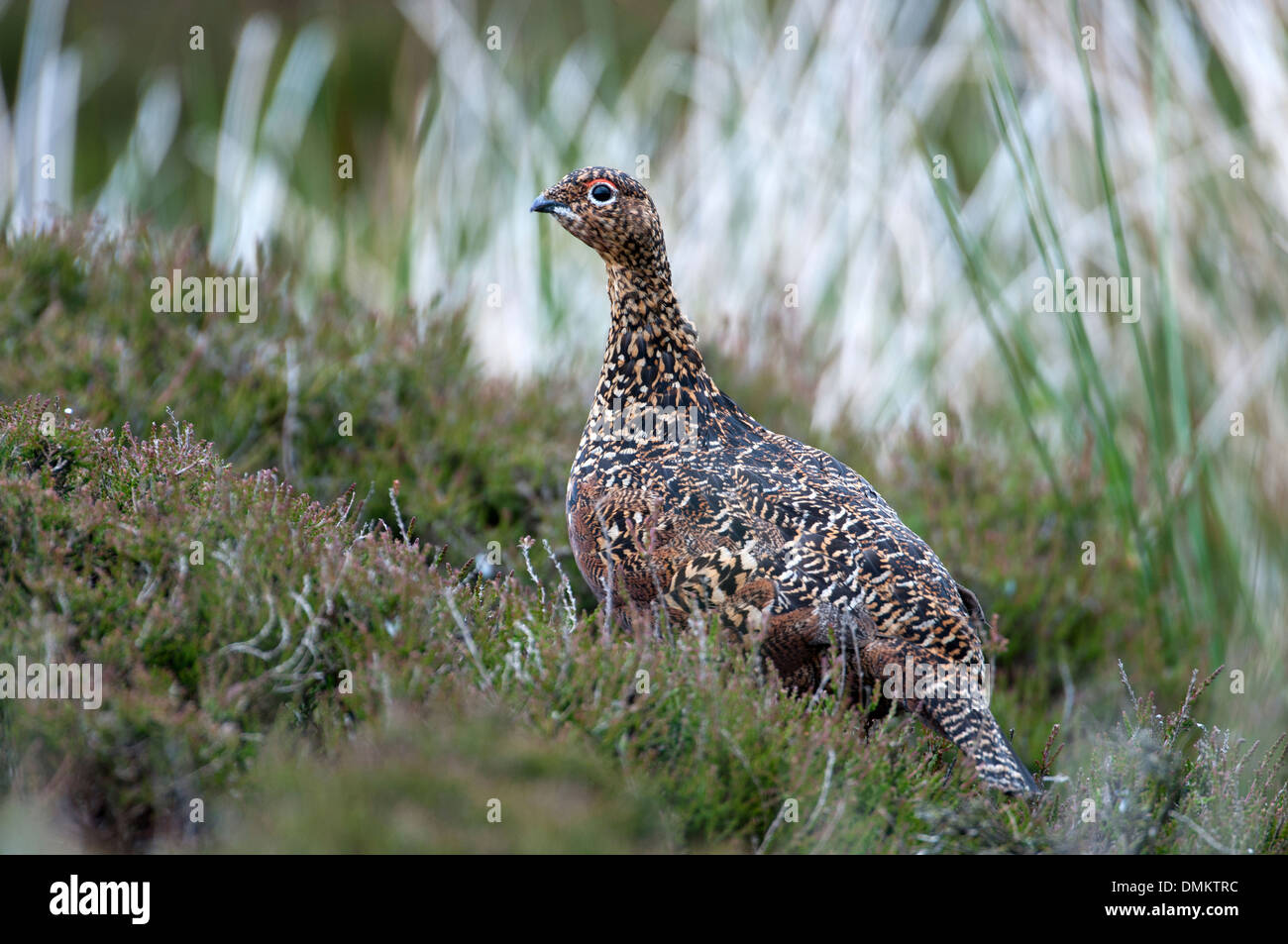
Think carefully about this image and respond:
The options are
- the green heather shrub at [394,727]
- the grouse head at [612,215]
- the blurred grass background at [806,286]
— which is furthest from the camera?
the blurred grass background at [806,286]

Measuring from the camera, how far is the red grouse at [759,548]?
A: 10.5ft

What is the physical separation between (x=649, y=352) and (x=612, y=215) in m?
0.49

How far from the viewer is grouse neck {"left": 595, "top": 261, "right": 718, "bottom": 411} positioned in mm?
4043

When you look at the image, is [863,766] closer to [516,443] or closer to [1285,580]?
[516,443]

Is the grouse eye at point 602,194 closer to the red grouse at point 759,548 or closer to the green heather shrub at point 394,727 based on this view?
the red grouse at point 759,548

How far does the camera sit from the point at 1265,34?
593cm

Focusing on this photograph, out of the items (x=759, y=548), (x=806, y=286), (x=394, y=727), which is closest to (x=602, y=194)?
(x=759, y=548)

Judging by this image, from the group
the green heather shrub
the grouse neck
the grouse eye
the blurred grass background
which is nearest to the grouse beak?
the grouse eye

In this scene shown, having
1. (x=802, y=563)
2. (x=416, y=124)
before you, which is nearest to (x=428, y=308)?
(x=416, y=124)

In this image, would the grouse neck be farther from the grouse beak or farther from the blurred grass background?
the blurred grass background

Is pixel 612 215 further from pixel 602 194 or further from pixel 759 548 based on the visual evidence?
pixel 759 548

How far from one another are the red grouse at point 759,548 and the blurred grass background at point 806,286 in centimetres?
68

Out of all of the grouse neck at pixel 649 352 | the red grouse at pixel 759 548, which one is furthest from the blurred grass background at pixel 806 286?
the grouse neck at pixel 649 352

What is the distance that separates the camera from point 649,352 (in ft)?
13.4
